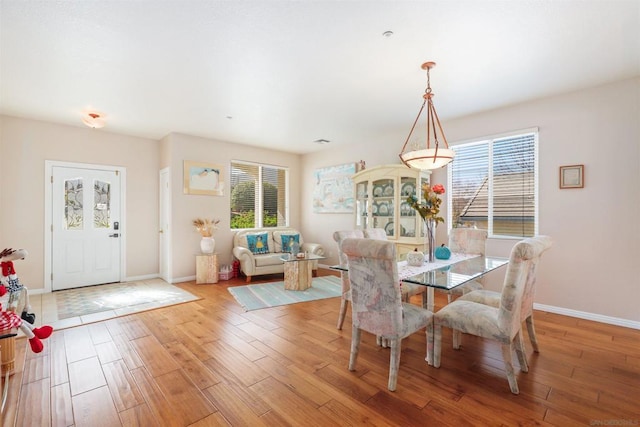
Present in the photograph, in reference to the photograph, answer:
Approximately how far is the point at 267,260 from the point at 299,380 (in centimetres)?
321

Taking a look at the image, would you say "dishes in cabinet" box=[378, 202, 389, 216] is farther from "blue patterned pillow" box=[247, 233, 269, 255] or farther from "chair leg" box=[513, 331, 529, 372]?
"chair leg" box=[513, 331, 529, 372]

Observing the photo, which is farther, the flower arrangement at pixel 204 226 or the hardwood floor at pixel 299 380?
the flower arrangement at pixel 204 226

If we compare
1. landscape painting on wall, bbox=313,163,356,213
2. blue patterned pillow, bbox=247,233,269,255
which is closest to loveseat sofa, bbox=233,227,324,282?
blue patterned pillow, bbox=247,233,269,255

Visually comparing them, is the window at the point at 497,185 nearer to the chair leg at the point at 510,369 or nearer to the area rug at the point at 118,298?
the chair leg at the point at 510,369

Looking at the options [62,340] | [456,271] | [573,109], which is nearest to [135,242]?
[62,340]

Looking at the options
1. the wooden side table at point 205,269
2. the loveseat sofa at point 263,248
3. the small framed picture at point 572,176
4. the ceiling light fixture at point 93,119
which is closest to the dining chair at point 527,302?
the small framed picture at point 572,176

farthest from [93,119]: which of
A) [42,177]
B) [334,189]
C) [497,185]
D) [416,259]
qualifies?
[497,185]

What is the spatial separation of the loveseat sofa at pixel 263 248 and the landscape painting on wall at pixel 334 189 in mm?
861

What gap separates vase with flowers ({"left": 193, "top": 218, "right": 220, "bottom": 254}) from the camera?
194 inches

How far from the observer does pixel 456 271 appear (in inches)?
94.6

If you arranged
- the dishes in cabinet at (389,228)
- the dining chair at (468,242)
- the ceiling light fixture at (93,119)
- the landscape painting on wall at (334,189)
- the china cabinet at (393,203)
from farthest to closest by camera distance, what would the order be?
the landscape painting on wall at (334,189) < the dishes in cabinet at (389,228) < the china cabinet at (393,203) < the ceiling light fixture at (93,119) < the dining chair at (468,242)

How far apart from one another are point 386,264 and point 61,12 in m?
2.79

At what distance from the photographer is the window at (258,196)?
5777 millimetres

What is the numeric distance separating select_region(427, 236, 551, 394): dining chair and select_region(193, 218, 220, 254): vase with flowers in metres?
3.86
